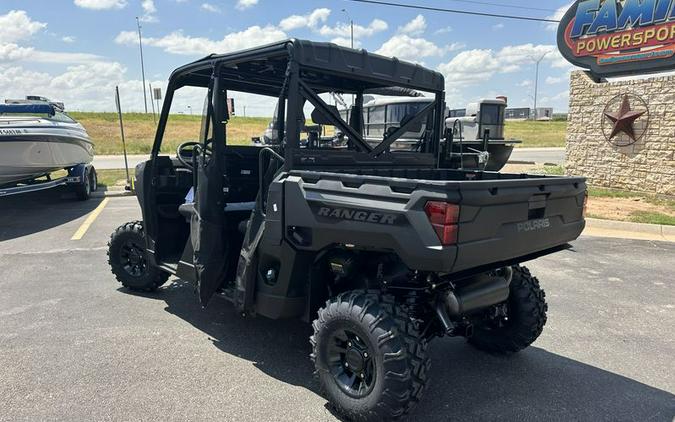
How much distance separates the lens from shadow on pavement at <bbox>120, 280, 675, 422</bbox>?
3039 millimetres

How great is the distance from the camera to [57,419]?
290 centimetres

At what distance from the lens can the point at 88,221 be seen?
923 cm

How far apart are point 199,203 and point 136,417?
1550mm

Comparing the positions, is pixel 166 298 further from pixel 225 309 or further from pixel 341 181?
pixel 341 181

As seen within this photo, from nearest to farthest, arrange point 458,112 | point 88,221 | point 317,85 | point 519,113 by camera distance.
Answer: point 317,85, point 88,221, point 458,112, point 519,113

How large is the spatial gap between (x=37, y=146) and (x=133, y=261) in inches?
263

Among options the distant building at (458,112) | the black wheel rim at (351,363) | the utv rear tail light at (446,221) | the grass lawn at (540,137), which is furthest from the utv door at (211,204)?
the grass lawn at (540,137)

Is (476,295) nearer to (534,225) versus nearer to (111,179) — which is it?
(534,225)

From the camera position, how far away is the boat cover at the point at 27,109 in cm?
1055

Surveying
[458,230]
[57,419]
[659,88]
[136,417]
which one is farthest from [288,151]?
[659,88]

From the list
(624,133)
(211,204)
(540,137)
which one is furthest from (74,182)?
(540,137)

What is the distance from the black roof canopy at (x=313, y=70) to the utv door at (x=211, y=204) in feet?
1.18

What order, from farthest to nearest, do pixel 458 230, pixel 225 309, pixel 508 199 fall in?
pixel 225 309, pixel 508 199, pixel 458 230

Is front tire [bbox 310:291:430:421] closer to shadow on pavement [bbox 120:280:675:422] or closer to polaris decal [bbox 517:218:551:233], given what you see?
shadow on pavement [bbox 120:280:675:422]
